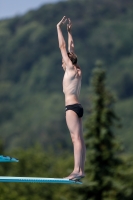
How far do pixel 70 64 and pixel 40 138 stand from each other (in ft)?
430

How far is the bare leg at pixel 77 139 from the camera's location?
12.0 meters

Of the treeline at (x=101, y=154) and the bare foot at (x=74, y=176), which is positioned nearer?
the bare foot at (x=74, y=176)

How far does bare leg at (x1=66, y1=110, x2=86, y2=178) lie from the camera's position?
12.0 metres

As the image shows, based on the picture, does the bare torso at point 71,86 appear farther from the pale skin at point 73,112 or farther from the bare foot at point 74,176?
the bare foot at point 74,176

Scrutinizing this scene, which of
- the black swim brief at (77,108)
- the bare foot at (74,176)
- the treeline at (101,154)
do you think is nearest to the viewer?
the bare foot at (74,176)

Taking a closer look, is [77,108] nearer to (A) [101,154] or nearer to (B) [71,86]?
(B) [71,86]

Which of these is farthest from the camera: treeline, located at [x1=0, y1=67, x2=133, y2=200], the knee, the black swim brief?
treeline, located at [x1=0, y1=67, x2=133, y2=200]

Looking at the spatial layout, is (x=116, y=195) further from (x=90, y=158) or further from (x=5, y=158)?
(x=5, y=158)

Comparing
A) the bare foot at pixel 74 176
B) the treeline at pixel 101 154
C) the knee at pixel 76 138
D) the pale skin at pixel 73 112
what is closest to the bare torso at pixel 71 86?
the pale skin at pixel 73 112

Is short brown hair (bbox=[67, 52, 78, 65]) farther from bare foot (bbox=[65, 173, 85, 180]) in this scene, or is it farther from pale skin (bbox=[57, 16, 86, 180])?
bare foot (bbox=[65, 173, 85, 180])

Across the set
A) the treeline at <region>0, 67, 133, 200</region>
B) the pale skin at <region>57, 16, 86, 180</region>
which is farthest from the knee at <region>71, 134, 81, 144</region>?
the treeline at <region>0, 67, 133, 200</region>

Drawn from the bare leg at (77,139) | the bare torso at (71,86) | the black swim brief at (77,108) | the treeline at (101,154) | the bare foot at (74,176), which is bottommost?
the bare foot at (74,176)

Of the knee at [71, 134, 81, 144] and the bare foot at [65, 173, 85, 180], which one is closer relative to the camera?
the bare foot at [65, 173, 85, 180]

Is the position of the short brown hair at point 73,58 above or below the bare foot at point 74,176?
above
